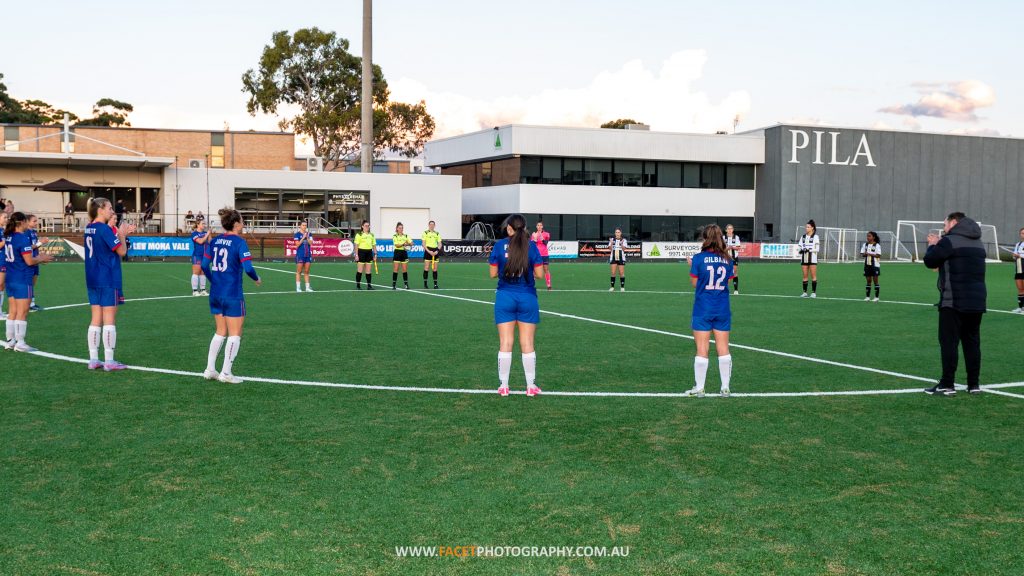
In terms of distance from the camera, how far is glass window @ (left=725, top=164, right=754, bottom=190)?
62031 millimetres

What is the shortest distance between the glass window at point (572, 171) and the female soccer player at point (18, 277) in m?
46.6

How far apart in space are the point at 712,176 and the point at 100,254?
178ft

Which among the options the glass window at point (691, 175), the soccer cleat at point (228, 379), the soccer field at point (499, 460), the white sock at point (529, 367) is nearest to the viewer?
the soccer field at point (499, 460)

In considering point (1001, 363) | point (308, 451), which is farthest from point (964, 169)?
point (308, 451)

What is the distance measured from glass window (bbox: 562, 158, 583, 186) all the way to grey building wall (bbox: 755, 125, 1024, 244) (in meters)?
13.1

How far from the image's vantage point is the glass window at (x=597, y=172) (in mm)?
58719

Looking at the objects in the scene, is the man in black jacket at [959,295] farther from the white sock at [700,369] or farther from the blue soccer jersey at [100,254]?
the blue soccer jersey at [100,254]

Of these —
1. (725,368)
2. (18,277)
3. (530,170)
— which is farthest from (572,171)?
(725,368)

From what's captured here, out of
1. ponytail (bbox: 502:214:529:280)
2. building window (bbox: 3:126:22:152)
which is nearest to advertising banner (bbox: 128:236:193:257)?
building window (bbox: 3:126:22:152)

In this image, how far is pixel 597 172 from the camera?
59.1 meters

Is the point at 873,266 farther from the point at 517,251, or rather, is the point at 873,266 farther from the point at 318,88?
the point at 318,88

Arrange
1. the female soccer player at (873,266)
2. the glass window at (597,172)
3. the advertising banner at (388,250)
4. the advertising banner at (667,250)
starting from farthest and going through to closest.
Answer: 1. the glass window at (597,172)
2. the advertising banner at (667,250)
3. the advertising banner at (388,250)
4. the female soccer player at (873,266)

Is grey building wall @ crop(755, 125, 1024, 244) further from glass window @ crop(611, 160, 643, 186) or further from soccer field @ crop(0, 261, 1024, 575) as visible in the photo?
soccer field @ crop(0, 261, 1024, 575)

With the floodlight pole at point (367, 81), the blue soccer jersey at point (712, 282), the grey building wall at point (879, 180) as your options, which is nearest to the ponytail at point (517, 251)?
the blue soccer jersey at point (712, 282)
